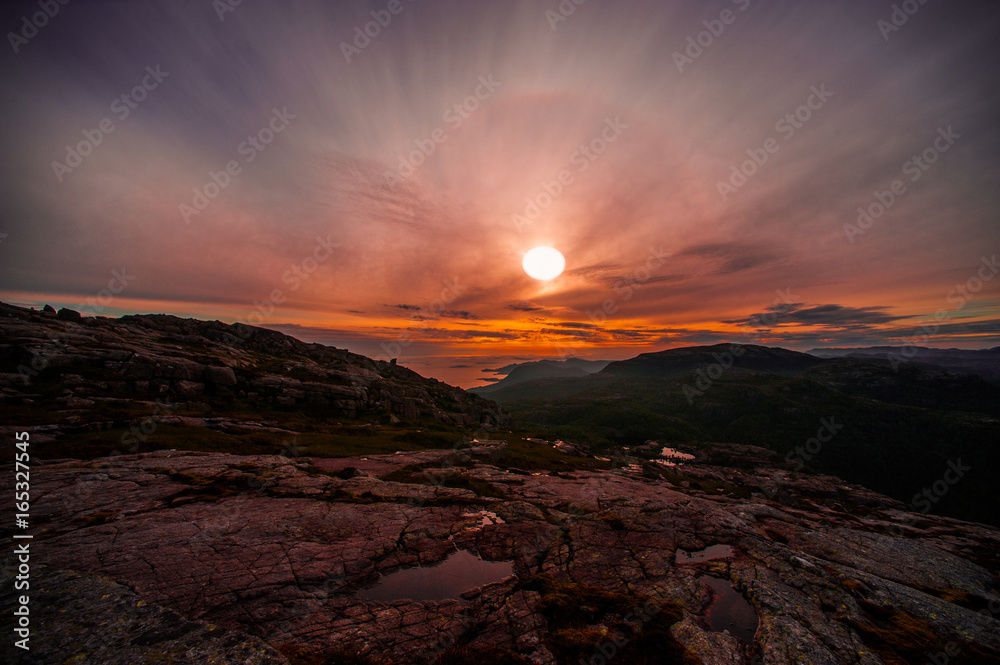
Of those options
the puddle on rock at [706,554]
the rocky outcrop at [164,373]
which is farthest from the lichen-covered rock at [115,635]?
the rocky outcrop at [164,373]

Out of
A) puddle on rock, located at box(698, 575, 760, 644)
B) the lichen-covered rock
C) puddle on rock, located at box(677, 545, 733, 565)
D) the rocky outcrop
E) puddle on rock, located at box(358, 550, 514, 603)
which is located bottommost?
puddle on rock, located at box(677, 545, 733, 565)

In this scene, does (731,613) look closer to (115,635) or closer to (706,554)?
(706,554)

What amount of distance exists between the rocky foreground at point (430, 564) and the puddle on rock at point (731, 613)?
0.24 m

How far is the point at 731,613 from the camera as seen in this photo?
1703cm

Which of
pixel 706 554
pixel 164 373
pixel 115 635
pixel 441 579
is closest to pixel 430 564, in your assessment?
pixel 441 579

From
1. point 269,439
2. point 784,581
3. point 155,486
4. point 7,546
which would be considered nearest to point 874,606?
point 784,581

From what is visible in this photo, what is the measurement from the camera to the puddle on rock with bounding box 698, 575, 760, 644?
15812mm

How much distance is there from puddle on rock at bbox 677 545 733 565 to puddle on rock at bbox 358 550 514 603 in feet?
41.3

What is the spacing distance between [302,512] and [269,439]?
3397 centimetres

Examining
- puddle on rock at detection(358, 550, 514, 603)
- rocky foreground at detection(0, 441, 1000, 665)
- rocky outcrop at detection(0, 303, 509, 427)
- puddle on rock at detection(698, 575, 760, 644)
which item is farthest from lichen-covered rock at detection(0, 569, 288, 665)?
rocky outcrop at detection(0, 303, 509, 427)

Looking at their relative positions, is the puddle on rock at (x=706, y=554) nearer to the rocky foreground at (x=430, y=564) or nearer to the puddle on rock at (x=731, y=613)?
the rocky foreground at (x=430, y=564)

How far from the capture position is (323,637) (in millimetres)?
13359

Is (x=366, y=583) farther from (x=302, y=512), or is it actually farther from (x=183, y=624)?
(x=302, y=512)

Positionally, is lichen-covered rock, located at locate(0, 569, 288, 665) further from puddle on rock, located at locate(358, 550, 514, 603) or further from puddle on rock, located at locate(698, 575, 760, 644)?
puddle on rock, located at locate(698, 575, 760, 644)
